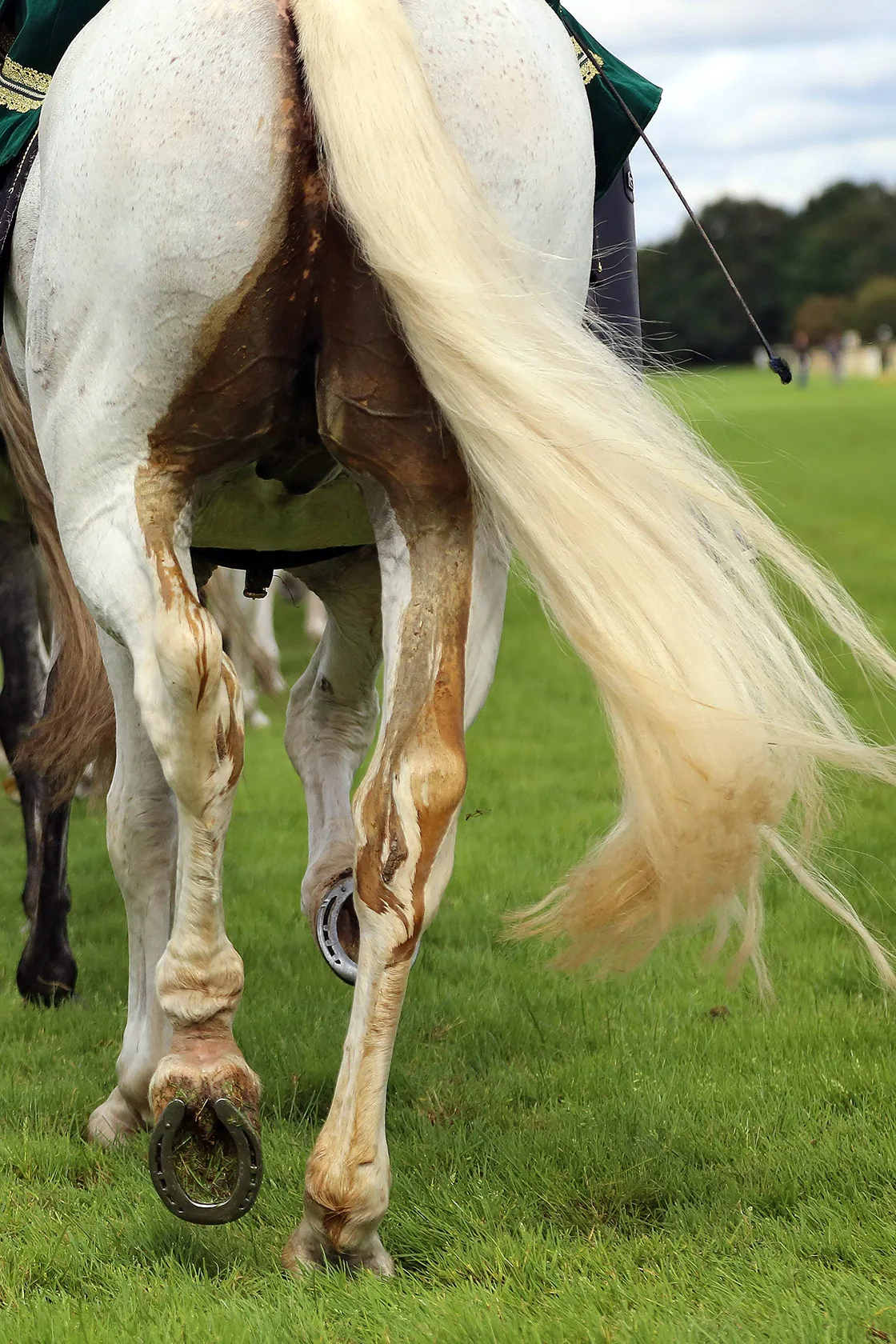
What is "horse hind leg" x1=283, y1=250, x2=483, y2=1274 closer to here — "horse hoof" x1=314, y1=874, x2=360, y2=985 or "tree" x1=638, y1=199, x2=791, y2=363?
"horse hoof" x1=314, y1=874, x2=360, y2=985

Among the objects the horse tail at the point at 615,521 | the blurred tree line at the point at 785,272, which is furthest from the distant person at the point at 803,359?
the horse tail at the point at 615,521

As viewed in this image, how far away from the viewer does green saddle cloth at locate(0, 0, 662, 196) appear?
119 inches

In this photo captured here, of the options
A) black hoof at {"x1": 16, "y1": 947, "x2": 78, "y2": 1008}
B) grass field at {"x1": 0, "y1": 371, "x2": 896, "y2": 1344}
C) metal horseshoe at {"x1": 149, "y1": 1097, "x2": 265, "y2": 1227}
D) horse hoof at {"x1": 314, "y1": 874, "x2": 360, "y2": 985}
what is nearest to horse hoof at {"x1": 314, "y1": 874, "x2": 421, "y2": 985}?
horse hoof at {"x1": 314, "y1": 874, "x2": 360, "y2": 985}

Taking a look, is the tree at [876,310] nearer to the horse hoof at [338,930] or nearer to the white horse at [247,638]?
the white horse at [247,638]

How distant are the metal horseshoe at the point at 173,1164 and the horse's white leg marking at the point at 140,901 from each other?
2.45 feet

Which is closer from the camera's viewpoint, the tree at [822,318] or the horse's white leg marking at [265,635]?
the horse's white leg marking at [265,635]

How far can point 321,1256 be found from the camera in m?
2.58

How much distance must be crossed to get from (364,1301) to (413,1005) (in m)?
1.73

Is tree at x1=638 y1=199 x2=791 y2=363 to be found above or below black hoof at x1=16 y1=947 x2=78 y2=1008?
above

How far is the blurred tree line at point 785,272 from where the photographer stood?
79812mm

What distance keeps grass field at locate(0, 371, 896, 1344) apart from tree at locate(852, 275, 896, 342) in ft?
245

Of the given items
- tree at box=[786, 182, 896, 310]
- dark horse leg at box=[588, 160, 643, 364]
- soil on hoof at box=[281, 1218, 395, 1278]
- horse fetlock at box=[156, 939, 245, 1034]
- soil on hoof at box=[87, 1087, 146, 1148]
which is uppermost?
tree at box=[786, 182, 896, 310]

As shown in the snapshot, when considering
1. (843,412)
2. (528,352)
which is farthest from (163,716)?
(843,412)

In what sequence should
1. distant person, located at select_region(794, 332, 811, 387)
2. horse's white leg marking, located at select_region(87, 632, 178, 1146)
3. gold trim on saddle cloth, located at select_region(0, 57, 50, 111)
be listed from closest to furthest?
gold trim on saddle cloth, located at select_region(0, 57, 50, 111), horse's white leg marking, located at select_region(87, 632, 178, 1146), distant person, located at select_region(794, 332, 811, 387)
